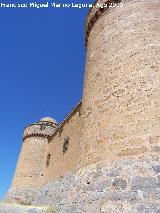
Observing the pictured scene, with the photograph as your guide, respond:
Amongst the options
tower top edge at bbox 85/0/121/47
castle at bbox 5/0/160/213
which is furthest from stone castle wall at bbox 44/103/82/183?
tower top edge at bbox 85/0/121/47

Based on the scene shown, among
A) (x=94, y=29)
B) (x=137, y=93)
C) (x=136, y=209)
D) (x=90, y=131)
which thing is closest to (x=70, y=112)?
(x=94, y=29)

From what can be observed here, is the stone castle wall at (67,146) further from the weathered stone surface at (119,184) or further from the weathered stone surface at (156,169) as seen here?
the weathered stone surface at (156,169)

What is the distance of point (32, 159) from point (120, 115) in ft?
45.8

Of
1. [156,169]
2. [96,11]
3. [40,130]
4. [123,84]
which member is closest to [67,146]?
[96,11]

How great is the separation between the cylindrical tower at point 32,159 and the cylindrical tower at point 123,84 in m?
11.6

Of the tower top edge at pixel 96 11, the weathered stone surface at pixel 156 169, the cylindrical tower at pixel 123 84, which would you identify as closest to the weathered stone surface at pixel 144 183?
the weathered stone surface at pixel 156 169

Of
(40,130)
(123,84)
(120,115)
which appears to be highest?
(40,130)

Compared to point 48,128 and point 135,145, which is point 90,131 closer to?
point 135,145

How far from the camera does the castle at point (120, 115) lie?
207 inches

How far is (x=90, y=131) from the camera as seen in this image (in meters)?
Result: 7.31

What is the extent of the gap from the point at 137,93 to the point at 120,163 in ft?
5.90

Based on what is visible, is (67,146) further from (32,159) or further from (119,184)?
(119,184)

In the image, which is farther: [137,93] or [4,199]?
[4,199]

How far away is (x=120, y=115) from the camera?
21.2 feet
